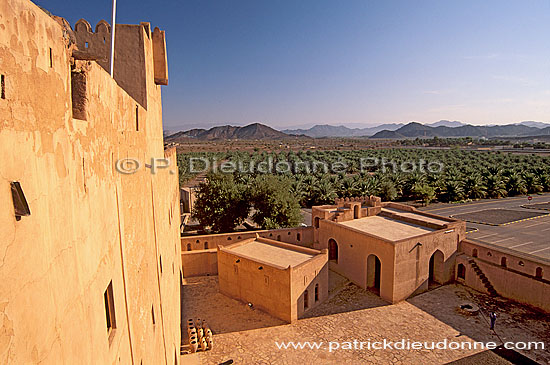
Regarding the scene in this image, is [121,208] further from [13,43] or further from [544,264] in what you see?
[544,264]

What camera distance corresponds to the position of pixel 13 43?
67.2 inches

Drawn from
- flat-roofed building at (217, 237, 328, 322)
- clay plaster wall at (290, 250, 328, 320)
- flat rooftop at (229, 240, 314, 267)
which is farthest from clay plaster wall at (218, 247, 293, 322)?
flat rooftop at (229, 240, 314, 267)

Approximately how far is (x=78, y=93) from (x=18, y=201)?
4.06 feet

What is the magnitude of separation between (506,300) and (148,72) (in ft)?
63.3

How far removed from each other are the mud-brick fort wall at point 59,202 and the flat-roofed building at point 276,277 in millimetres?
11274

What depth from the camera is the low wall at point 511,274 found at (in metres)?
15.9

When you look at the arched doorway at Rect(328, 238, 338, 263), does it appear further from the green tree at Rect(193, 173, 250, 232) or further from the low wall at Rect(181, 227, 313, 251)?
the green tree at Rect(193, 173, 250, 232)

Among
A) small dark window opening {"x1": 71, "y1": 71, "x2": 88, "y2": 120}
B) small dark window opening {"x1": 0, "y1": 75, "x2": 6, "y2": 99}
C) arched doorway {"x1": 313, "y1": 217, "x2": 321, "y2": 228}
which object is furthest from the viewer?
arched doorway {"x1": 313, "y1": 217, "x2": 321, "y2": 228}

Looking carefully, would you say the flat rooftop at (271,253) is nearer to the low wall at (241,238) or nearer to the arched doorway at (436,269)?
the low wall at (241,238)

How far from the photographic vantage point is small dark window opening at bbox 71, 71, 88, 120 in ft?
8.54

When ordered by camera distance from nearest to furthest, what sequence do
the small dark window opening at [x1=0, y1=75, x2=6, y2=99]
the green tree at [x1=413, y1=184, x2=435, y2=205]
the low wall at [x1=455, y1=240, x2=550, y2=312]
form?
the small dark window opening at [x1=0, y1=75, x2=6, y2=99] → the low wall at [x1=455, y1=240, x2=550, y2=312] → the green tree at [x1=413, y1=184, x2=435, y2=205]

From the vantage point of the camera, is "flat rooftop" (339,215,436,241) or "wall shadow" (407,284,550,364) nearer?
"wall shadow" (407,284,550,364)

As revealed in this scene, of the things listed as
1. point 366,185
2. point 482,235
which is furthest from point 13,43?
point 366,185

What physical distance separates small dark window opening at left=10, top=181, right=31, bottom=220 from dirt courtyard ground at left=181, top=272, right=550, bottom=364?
12.4 metres
